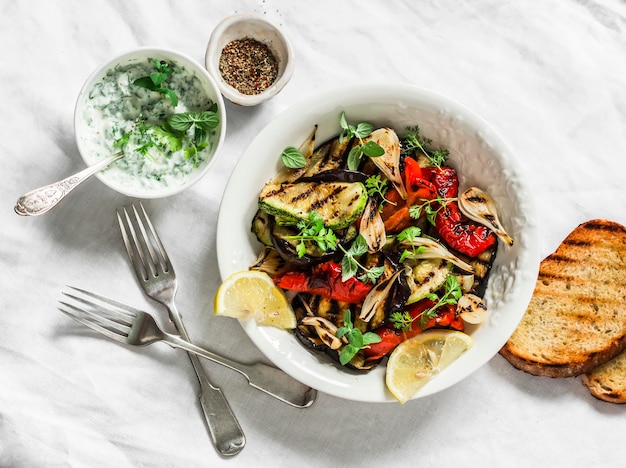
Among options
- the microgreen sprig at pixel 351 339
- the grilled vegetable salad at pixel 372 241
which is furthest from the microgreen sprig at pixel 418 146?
the microgreen sprig at pixel 351 339

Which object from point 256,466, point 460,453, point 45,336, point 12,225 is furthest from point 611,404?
point 12,225

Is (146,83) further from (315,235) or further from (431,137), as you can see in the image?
(431,137)

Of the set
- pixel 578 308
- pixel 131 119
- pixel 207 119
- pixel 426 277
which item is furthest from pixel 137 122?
pixel 578 308

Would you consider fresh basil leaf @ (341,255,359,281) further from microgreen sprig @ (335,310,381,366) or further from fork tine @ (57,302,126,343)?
fork tine @ (57,302,126,343)

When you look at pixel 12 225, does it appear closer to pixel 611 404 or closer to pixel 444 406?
pixel 444 406

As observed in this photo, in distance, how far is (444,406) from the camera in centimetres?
252

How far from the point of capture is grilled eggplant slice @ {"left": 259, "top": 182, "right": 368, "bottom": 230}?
2.03m

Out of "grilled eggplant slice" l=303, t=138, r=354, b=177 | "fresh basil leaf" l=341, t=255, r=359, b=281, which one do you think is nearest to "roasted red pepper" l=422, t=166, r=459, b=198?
"grilled eggplant slice" l=303, t=138, r=354, b=177

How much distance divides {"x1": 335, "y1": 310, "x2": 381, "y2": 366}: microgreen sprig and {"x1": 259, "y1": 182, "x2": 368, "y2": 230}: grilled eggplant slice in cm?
31

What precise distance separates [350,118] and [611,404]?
57.5 inches

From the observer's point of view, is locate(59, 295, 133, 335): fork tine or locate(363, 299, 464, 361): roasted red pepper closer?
locate(363, 299, 464, 361): roasted red pepper

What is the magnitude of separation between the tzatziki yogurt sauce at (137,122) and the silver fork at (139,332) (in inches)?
18.3

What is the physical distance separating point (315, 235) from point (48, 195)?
90cm

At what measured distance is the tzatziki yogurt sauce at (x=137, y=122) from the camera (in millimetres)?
2266
